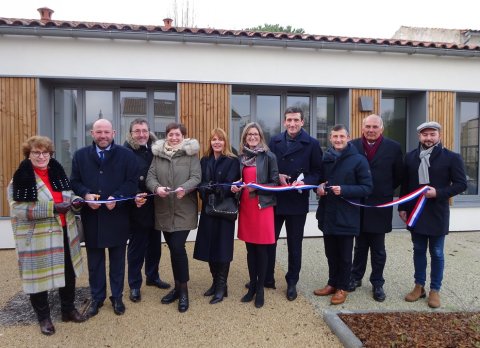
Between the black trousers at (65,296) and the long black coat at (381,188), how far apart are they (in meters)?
3.23

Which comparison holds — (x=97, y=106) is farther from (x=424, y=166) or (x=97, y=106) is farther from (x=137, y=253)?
(x=424, y=166)

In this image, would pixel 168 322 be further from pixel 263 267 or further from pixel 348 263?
pixel 348 263

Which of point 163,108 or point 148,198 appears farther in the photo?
Answer: point 163,108

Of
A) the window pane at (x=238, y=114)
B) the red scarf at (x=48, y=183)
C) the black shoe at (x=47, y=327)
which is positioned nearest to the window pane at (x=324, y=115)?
the window pane at (x=238, y=114)

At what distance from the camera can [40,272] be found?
11.0 feet

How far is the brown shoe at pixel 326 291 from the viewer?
4.41 meters

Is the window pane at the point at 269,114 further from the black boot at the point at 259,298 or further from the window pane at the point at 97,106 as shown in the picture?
the black boot at the point at 259,298

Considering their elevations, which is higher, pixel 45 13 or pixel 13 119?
pixel 45 13

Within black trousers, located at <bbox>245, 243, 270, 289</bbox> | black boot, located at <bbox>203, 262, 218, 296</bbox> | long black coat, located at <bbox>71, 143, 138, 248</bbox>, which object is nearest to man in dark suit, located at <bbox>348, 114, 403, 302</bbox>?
black trousers, located at <bbox>245, 243, 270, 289</bbox>

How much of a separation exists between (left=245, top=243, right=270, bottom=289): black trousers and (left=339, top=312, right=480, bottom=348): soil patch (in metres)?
0.93

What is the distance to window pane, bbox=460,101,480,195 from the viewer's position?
8.54 m

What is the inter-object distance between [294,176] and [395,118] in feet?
16.8

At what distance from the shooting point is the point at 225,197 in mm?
4004

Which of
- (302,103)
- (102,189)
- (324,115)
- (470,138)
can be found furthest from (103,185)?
(470,138)
